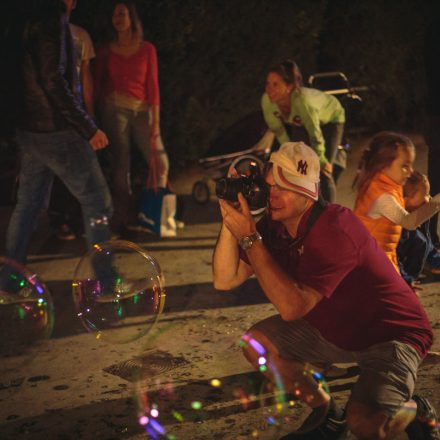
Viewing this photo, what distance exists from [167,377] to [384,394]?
1.51 metres

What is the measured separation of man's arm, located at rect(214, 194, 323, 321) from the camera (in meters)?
3.39

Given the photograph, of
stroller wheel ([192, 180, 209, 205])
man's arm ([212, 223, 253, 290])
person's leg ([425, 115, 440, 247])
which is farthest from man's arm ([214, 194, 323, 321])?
stroller wheel ([192, 180, 209, 205])

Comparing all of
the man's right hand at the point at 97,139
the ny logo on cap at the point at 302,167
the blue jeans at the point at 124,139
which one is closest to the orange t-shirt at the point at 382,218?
the ny logo on cap at the point at 302,167

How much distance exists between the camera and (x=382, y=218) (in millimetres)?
4898

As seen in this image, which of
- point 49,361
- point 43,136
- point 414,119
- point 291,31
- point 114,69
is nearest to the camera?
point 49,361

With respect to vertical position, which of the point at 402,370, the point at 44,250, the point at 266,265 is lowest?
the point at 44,250

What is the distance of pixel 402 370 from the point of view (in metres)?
3.34

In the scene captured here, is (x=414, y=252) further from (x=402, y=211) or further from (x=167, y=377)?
(x=167, y=377)

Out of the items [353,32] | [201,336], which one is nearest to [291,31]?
[353,32]

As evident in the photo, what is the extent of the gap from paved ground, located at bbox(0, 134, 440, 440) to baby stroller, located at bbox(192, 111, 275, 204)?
87.4 inches

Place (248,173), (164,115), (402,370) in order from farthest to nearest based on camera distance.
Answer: (164,115) < (248,173) < (402,370)

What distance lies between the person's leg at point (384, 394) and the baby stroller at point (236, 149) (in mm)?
4817

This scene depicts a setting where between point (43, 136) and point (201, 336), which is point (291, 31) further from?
point (201, 336)

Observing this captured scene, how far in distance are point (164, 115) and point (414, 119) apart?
6065mm
